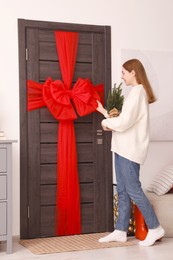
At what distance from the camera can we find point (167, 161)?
488 cm

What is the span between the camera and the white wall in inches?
172

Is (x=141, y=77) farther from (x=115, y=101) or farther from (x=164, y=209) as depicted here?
(x=164, y=209)

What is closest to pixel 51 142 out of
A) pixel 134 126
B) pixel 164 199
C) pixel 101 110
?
pixel 101 110

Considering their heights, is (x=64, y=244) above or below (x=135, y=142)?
below

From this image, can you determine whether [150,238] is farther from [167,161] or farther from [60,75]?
[60,75]

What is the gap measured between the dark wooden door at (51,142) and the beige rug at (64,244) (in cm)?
15

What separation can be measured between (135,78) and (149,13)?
0.93 metres

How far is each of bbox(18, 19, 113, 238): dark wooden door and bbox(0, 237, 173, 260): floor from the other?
1.65 ft

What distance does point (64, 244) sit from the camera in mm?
4152

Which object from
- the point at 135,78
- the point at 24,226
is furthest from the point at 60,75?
the point at 24,226

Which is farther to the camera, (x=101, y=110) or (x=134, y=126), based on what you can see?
(x=101, y=110)

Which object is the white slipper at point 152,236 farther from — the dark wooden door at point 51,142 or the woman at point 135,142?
the dark wooden door at point 51,142

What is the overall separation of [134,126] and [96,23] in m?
1.10

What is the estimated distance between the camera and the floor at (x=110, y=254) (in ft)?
12.1
